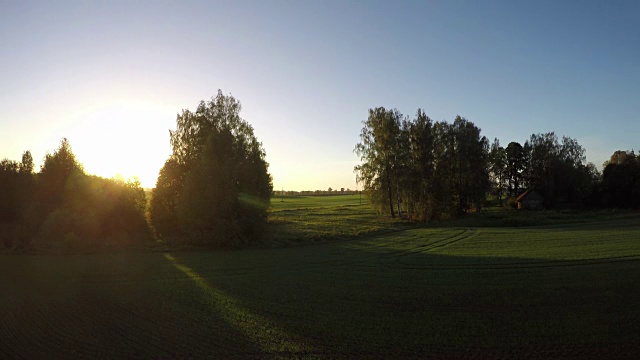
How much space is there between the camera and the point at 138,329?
11281 millimetres

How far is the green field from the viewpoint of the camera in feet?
31.9

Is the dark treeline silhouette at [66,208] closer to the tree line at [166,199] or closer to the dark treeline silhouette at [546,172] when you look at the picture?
the tree line at [166,199]

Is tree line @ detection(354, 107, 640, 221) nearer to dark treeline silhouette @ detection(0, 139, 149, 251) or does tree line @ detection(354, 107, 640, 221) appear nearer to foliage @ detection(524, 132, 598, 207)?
foliage @ detection(524, 132, 598, 207)

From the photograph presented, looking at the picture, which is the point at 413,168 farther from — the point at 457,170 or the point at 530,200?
the point at 530,200

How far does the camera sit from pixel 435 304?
44.2 ft

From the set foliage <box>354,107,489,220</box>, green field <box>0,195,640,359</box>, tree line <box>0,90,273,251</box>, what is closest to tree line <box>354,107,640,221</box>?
foliage <box>354,107,489,220</box>

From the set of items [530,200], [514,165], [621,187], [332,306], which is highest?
[514,165]

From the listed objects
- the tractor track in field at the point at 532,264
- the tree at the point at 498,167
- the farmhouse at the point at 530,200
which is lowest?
the tractor track in field at the point at 532,264

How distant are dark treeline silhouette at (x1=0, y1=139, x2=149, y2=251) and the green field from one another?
9102 mm

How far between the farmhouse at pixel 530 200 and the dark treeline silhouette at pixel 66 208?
69224mm

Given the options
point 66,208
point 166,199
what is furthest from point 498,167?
point 66,208

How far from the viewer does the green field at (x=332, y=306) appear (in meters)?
9.74

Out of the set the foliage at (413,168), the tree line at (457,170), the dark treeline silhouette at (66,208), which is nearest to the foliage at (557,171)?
the tree line at (457,170)

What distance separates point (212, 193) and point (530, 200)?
67.1m
